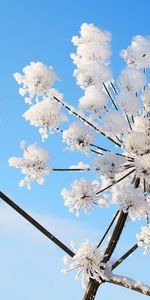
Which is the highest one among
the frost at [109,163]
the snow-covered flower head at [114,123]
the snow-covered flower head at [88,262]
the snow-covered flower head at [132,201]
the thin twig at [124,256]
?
the snow-covered flower head at [114,123]

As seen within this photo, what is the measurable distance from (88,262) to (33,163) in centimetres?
205

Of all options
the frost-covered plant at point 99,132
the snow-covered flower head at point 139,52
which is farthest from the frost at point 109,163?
the snow-covered flower head at point 139,52

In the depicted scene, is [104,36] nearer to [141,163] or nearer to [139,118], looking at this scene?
[139,118]

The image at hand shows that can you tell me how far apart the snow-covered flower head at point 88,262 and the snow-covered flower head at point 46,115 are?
2406 millimetres

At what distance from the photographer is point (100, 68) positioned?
10.5m

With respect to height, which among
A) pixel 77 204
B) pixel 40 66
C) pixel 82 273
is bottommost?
pixel 82 273

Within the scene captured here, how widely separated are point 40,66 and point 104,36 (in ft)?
6.14

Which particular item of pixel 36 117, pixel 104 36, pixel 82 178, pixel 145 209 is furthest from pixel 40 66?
pixel 145 209

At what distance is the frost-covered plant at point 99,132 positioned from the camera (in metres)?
8.65

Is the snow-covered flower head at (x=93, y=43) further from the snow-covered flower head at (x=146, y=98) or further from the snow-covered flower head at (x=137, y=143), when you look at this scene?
the snow-covered flower head at (x=137, y=143)

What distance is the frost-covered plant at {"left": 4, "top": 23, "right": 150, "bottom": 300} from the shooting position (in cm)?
865

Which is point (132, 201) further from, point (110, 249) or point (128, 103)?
point (128, 103)

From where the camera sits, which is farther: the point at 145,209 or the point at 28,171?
the point at 28,171

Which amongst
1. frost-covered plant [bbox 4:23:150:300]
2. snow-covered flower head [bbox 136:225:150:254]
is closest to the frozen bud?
frost-covered plant [bbox 4:23:150:300]
